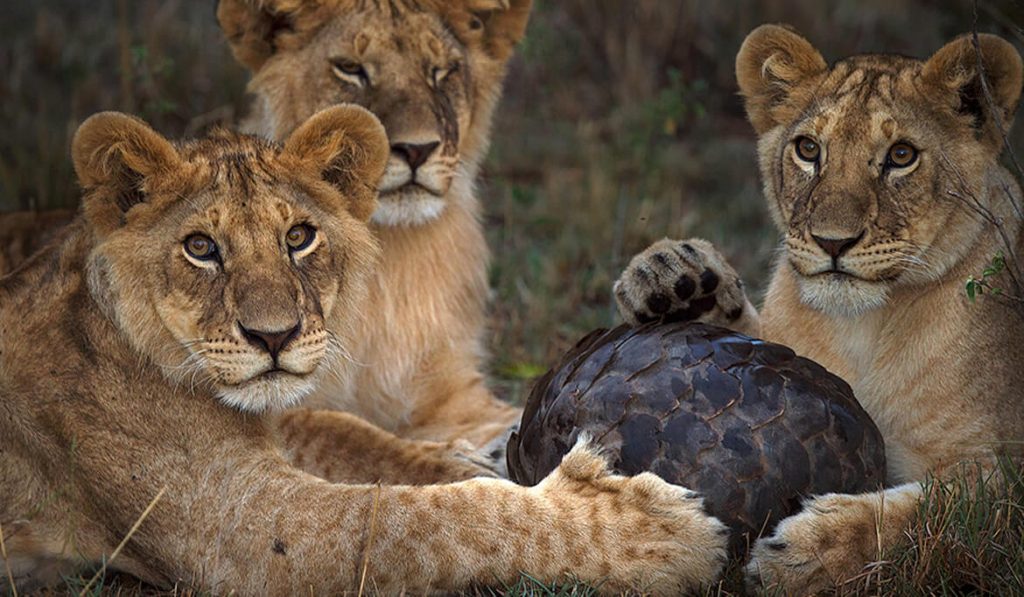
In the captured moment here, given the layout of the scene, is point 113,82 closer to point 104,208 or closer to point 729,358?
point 104,208

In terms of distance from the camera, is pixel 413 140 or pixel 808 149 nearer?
pixel 808 149

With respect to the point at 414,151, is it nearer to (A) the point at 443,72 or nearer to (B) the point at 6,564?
(A) the point at 443,72

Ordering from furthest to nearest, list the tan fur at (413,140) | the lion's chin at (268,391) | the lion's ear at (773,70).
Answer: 1. the tan fur at (413,140)
2. the lion's ear at (773,70)
3. the lion's chin at (268,391)

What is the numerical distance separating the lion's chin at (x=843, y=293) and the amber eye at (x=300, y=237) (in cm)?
121

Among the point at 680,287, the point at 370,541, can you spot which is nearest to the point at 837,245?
the point at 680,287

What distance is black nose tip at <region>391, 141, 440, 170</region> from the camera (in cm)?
440

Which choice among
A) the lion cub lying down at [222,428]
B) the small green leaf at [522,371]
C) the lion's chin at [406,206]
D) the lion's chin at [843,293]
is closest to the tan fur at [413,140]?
the lion's chin at [406,206]

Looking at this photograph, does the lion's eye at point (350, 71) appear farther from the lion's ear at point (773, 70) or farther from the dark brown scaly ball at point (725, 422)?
the dark brown scaly ball at point (725, 422)

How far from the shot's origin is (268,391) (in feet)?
10.7

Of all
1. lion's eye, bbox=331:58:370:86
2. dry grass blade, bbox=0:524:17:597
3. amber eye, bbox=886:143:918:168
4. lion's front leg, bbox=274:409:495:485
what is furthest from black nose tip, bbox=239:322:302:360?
lion's eye, bbox=331:58:370:86

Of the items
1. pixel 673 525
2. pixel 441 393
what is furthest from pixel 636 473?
pixel 441 393

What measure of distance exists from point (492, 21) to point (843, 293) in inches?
84.5

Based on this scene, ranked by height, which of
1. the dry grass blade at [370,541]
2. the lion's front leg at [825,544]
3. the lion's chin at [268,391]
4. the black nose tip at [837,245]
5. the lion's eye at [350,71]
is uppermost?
the lion's eye at [350,71]

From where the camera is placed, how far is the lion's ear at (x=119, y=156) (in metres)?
3.34
